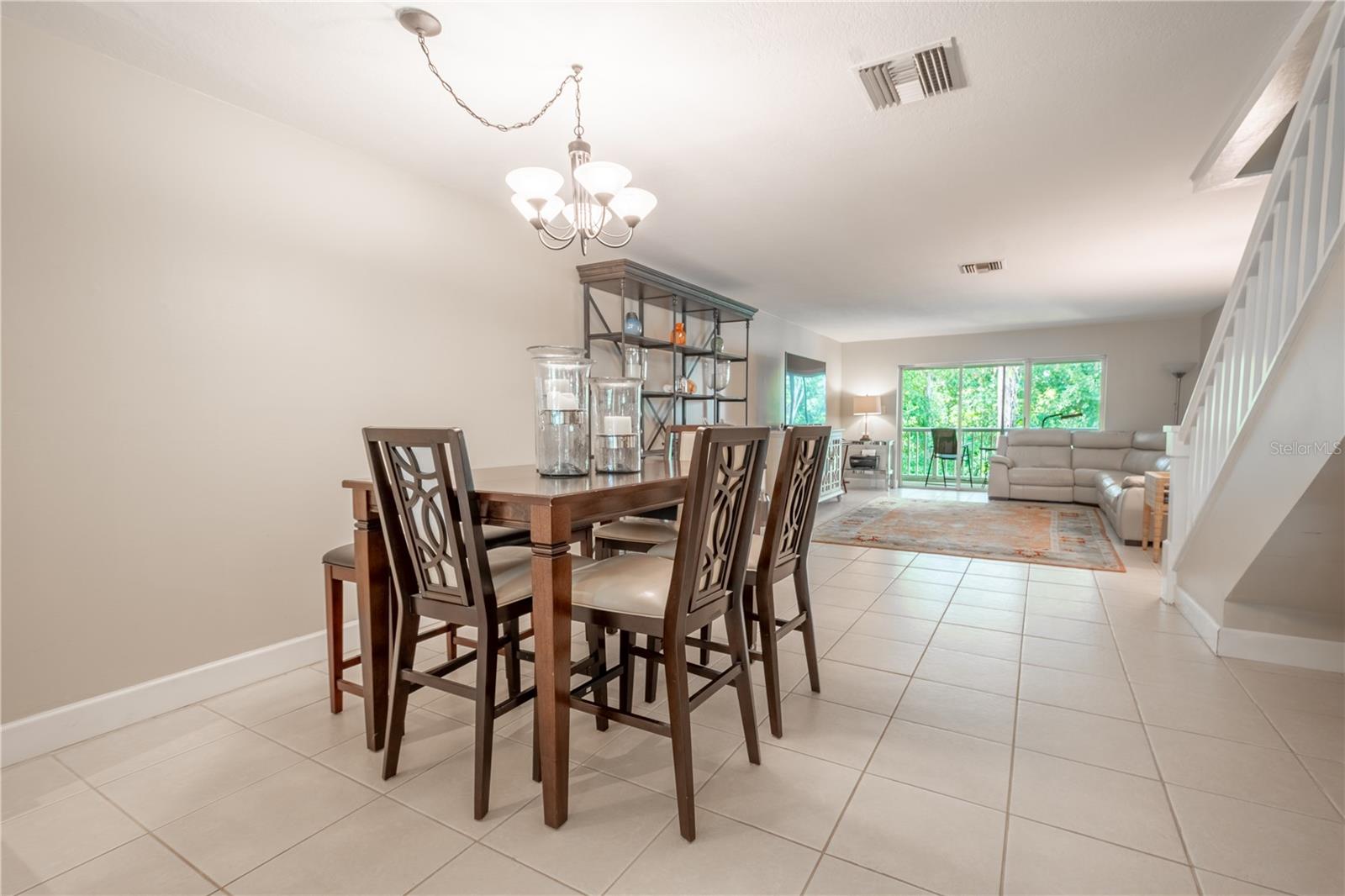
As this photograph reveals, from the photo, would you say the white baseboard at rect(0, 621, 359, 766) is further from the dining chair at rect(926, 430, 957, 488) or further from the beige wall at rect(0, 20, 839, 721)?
the dining chair at rect(926, 430, 957, 488)

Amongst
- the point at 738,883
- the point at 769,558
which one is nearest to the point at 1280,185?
the point at 769,558

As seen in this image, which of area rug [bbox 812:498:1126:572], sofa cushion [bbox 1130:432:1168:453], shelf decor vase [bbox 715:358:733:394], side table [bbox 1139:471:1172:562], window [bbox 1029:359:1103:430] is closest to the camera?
side table [bbox 1139:471:1172:562]

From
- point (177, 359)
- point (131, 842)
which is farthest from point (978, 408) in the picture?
point (131, 842)

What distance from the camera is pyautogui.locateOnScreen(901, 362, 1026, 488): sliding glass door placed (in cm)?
868

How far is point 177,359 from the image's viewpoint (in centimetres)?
222

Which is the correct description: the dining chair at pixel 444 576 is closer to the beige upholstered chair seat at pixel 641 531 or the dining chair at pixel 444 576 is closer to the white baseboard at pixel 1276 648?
the beige upholstered chair seat at pixel 641 531

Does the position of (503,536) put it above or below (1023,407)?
below

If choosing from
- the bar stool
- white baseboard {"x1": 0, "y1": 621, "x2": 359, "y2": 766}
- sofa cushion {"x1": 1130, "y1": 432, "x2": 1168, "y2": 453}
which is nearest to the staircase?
the bar stool

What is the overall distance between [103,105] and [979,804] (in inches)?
136

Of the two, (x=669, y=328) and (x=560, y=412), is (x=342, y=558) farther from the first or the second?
(x=669, y=328)

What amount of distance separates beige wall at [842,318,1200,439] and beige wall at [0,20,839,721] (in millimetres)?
7630

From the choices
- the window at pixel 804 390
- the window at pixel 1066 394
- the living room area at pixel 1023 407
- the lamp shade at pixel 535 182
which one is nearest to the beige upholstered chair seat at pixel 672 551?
the lamp shade at pixel 535 182

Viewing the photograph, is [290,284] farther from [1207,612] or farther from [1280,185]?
[1207,612]

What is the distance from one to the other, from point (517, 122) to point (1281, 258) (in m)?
2.77
